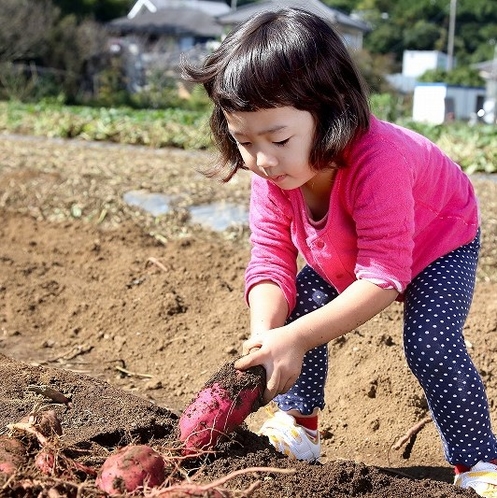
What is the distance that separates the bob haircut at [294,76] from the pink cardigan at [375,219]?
0.31 ft

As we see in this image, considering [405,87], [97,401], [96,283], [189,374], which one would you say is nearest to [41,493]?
[97,401]

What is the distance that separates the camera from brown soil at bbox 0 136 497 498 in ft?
5.94

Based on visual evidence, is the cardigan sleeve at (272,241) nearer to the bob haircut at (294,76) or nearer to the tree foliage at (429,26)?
the bob haircut at (294,76)

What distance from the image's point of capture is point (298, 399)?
242 cm

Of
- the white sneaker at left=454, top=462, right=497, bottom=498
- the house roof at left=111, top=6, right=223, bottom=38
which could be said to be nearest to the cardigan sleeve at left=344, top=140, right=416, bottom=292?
the white sneaker at left=454, top=462, right=497, bottom=498

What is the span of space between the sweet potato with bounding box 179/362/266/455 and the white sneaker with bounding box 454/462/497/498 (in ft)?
2.01

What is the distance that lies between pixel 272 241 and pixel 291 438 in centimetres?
59

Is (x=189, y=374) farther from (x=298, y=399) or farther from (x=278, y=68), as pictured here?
(x=278, y=68)

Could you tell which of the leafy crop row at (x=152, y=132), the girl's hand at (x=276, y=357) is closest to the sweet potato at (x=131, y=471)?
the girl's hand at (x=276, y=357)

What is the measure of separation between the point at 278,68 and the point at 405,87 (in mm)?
48420

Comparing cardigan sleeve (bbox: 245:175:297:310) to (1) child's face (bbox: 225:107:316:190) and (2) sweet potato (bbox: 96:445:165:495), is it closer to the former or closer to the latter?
(1) child's face (bbox: 225:107:316:190)

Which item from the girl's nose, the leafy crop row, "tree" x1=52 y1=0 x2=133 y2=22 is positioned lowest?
"tree" x1=52 y1=0 x2=133 y2=22

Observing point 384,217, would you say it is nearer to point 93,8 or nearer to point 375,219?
point 375,219

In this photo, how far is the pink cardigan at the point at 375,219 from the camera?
1961 mm
